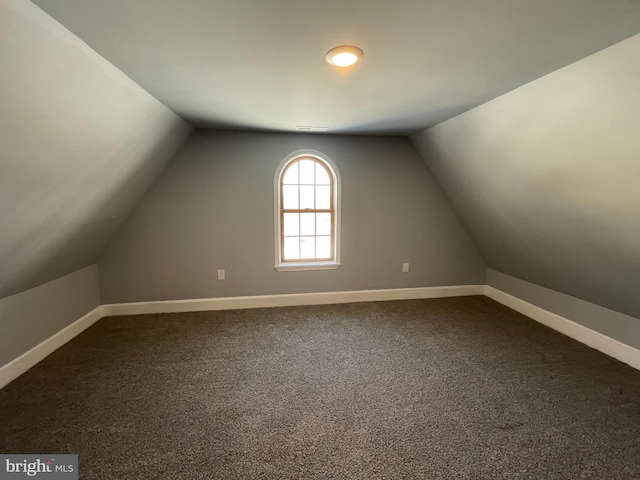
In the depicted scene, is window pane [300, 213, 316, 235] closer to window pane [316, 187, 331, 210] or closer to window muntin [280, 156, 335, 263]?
window muntin [280, 156, 335, 263]

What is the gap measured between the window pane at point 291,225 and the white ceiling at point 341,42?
5.56 ft

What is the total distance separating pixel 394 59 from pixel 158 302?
3.37m

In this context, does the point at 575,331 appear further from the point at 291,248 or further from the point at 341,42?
the point at 341,42

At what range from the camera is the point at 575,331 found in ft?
9.86

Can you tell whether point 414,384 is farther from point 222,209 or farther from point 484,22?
point 222,209

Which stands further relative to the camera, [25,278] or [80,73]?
[25,278]

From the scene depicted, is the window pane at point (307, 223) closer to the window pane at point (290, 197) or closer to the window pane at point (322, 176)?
the window pane at point (290, 197)

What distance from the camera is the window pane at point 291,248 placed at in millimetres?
3877

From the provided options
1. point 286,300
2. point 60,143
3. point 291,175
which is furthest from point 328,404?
point 291,175

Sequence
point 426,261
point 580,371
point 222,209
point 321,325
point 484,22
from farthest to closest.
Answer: point 426,261 → point 222,209 → point 321,325 → point 580,371 → point 484,22

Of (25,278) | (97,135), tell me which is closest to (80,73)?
(97,135)

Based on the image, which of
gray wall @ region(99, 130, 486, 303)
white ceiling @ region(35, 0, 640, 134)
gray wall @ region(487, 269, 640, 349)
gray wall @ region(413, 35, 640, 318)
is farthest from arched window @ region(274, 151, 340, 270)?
gray wall @ region(487, 269, 640, 349)

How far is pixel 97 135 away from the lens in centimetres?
187

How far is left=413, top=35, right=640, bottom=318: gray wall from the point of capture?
5.16ft
